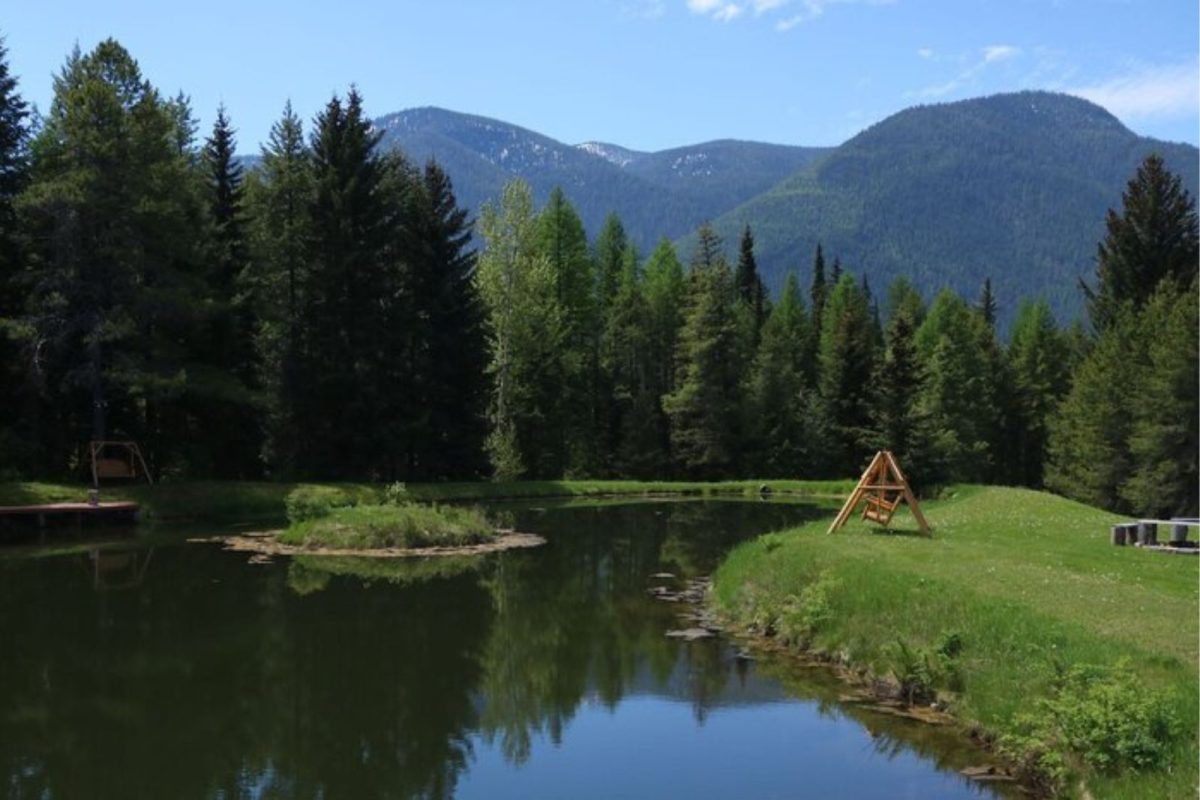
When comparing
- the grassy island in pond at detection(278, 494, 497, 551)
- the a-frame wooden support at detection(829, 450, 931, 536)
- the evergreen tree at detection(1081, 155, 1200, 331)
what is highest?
the evergreen tree at detection(1081, 155, 1200, 331)

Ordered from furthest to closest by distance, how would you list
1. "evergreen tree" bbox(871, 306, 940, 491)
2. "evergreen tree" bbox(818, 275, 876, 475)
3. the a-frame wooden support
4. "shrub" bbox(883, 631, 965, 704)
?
"evergreen tree" bbox(818, 275, 876, 475) → "evergreen tree" bbox(871, 306, 940, 491) → the a-frame wooden support → "shrub" bbox(883, 631, 965, 704)

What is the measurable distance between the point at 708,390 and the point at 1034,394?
30.9 m

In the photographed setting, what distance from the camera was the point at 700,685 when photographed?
763 inches

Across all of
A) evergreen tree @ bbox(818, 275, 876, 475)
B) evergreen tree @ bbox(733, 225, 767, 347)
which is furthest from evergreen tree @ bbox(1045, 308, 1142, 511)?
evergreen tree @ bbox(733, 225, 767, 347)

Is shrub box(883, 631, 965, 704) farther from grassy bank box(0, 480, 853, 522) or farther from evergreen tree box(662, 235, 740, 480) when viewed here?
evergreen tree box(662, 235, 740, 480)

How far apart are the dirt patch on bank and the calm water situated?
17.2ft

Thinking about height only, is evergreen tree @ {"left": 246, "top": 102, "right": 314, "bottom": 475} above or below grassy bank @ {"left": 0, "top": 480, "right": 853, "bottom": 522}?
above

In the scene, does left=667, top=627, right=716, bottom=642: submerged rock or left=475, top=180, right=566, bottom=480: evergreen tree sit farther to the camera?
left=475, top=180, right=566, bottom=480: evergreen tree

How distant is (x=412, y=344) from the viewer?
62.1 metres

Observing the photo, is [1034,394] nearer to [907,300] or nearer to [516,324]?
[907,300]

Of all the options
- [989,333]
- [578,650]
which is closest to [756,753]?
[578,650]

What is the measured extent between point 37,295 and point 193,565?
22.9 meters

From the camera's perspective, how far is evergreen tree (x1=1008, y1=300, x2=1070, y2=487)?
90.1 meters

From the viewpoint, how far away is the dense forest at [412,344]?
49.0 meters
